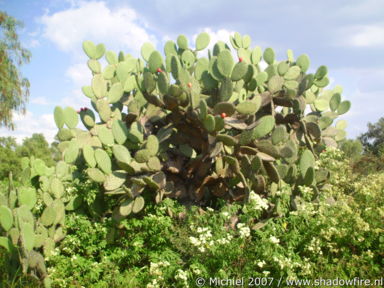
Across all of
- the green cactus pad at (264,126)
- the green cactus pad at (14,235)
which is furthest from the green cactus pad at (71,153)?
the green cactus pad at (264,126)

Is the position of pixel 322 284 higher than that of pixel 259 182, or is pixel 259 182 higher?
pixel 259 182

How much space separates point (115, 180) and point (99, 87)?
1333 millimetres

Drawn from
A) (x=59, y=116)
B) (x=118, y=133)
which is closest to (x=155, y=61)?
(x=118, y=133)

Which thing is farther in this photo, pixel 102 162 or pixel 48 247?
pixel 102 162

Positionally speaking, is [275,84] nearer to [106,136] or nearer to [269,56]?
[269,56]

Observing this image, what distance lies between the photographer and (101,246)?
12.7ft

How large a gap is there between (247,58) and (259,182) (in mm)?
1895

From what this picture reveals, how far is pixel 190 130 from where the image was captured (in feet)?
14.2

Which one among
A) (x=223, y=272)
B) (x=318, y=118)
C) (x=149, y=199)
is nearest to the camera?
(x=223, y=272)

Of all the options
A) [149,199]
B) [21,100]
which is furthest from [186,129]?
[21,100]

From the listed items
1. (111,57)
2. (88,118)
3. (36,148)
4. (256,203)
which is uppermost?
(36,148)

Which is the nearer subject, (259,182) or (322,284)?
(322,284)

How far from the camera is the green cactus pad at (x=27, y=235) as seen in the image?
11.5ft

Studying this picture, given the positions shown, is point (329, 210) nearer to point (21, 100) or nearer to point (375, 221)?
point (375, 221)
